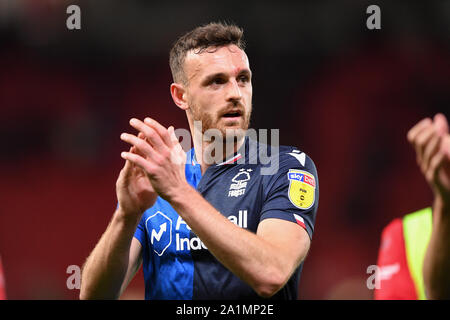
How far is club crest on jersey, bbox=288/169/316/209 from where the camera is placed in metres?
2.82

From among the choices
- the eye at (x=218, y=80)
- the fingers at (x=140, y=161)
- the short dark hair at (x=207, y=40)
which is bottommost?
the fingers at (x=140, y=161)

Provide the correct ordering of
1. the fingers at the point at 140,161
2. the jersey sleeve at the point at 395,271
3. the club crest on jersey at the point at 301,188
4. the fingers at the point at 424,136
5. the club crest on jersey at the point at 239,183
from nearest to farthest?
1. the fingers at the point at 424,136
2. the fingers at the point at 140,161
3. the club crest on jersey at the point at 301,188
4. the club crest on jersey at the point at 239,183
5. the jersey sleeve at the point at 395,271

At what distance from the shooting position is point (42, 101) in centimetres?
786

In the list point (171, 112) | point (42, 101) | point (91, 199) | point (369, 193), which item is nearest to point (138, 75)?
point (171, 112)

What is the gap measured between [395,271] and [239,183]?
1.18 meters

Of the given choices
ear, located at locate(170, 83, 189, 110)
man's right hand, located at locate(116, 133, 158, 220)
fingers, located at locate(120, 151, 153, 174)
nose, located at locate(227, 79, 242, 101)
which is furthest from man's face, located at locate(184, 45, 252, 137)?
fingers, located at locate(120, 151, 153, 174)

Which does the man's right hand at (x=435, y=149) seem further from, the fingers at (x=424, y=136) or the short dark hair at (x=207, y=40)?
the short dark hair at (x=207, y=40)

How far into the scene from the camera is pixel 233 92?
312 centimetres

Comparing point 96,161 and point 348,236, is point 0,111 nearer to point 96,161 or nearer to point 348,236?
point 96,161

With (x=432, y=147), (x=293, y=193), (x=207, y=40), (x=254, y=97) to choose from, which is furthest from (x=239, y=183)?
(x=254, y=97)

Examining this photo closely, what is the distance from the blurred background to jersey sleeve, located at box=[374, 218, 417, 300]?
364 centimetres

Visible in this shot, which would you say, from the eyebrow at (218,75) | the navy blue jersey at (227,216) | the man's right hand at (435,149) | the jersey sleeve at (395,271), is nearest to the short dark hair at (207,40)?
the eyebrow at (218,75)

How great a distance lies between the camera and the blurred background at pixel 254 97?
24.6 feet

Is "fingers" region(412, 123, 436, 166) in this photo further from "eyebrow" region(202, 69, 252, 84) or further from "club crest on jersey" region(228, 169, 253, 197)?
"eyebrow" region(202, 69, 252, 84)
